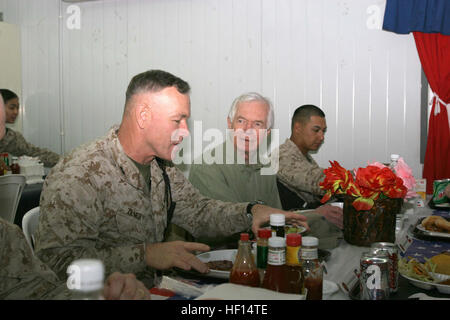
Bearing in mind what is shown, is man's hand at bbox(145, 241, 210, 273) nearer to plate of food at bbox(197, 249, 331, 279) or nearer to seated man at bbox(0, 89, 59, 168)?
plate of food at bbox(197, 249, 331, 279)

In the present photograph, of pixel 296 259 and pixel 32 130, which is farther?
pixel 32 130

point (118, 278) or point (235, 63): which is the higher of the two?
point (235, 63)

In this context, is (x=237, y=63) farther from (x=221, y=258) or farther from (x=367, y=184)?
(x=221, y=258)

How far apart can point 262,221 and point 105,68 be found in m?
3.01

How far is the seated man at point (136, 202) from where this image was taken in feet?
3.44

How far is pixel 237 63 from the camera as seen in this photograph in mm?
3529

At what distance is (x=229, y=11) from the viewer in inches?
139

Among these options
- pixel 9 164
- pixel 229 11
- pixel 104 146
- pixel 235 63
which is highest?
pixel 229 11

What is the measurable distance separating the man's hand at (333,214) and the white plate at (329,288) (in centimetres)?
55

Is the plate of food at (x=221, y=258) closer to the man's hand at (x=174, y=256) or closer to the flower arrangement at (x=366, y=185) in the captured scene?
the man's hand at (x=174, y=256)

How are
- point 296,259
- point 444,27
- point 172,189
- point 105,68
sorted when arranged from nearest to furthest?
point 296,259 → point 172,189 → point 444,27 → point 105,68

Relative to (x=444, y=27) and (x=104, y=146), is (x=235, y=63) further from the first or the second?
(x=104, y=146)
